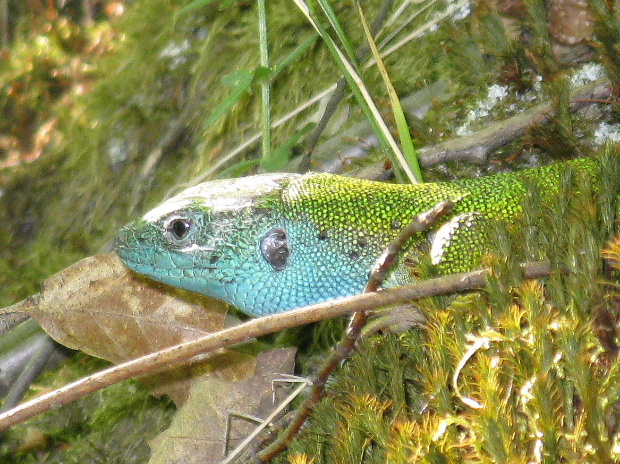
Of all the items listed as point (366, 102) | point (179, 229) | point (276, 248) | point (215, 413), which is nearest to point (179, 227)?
point (179, 229)

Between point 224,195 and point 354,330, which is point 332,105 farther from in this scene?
point 354,330

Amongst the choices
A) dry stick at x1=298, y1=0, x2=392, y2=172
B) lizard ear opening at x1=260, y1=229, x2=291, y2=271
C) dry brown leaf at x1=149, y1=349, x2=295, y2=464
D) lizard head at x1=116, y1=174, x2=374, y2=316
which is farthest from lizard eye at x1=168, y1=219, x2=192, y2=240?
dry stick at x1=298, y1=0, x2=392, y2=172

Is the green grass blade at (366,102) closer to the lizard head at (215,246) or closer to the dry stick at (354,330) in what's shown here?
the lizard head at (215,246)

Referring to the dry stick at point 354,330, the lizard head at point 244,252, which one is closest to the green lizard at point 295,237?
the lizard head at point 244,252

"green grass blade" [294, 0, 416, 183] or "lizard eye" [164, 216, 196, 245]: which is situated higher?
"lizard eye" [164, 216, 196, 245]

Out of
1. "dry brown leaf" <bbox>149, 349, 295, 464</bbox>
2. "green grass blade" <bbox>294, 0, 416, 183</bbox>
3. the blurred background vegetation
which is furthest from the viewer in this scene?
"green grass blade" <bbox>294, 0, 416, 183</bbox>

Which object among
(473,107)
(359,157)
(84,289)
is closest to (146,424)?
(84,289)

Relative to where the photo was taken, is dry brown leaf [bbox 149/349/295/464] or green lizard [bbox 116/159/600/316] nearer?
dry brown leaf [bbox 149/349/295/464]

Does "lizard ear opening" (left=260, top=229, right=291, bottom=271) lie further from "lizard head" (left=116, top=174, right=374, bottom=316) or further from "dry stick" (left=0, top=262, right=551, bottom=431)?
"dry stick" (left=0, top=262, right=551, bottom=431)

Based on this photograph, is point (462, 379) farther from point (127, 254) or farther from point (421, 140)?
point (421, 140)
